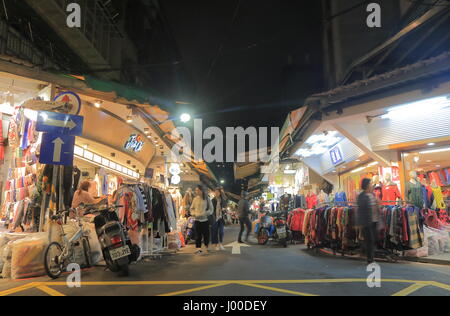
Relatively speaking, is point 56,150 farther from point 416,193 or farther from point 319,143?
point 319,143

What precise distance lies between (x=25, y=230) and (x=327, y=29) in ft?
56.1

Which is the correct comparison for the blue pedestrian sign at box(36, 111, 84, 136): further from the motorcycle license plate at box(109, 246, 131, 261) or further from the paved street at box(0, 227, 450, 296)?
the paved street at box(0, 227, 450, 296)

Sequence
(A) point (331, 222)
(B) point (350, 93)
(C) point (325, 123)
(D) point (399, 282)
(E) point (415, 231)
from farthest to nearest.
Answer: (C) point (325, 123) < (B) point (350, 93) < (A) point (331, 222) < (E) point (415, 231) < (D) point (399, 282)

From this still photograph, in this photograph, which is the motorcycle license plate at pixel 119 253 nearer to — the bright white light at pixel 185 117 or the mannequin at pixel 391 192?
the bright white light at pixel 185 117

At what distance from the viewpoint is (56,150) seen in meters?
→ 6.10

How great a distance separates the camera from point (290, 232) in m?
12.0

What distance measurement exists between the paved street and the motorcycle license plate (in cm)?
35

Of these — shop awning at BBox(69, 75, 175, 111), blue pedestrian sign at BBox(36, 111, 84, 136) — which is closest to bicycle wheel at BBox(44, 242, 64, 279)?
blue pedestrian sign at BBox(36, 111, 84, 136)

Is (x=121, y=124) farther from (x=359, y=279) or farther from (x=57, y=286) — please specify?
(x=359, y=279)

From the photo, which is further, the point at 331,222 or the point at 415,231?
the point at 331,222

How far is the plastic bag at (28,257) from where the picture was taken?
5449 millimetres

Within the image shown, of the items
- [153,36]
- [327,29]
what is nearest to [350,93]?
[327,29]

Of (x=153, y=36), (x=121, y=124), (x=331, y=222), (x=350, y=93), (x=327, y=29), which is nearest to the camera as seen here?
(x=331, y=222)

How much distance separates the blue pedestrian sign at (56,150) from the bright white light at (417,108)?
27.6 ft
